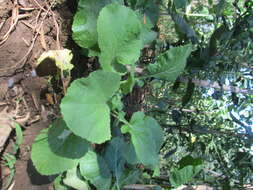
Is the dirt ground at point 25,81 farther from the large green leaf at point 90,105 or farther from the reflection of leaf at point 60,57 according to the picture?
the large green leaf at point 90,105

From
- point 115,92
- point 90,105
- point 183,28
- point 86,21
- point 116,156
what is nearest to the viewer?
point 90,105

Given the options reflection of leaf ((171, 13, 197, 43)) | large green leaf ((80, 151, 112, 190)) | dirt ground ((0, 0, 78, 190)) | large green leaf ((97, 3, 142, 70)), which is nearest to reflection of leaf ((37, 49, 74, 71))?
dirt ground ((0, 0, 78, 190))

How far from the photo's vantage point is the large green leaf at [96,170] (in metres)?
0.98

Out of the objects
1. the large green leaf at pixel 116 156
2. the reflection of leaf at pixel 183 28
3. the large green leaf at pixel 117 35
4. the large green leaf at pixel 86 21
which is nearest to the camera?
the large green leaf at pixel 117 35

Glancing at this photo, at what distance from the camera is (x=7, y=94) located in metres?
1.00

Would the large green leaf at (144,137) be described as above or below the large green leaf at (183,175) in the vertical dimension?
above

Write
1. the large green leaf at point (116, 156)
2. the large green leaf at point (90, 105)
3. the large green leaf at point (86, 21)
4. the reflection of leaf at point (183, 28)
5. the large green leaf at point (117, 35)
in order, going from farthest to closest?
the reflection of leaf at point (183, 28)
the large green leaf at point (116, 156)
the large green leaf at point (86, 21)
the large green leaf at point (117, 35)
the large green leaf at point (90, 105)

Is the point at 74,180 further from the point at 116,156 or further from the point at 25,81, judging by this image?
the point at 25,81

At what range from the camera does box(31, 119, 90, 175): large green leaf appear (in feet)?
2.92

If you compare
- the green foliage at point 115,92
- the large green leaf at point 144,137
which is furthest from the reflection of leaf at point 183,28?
the large green leaf at point 144,137

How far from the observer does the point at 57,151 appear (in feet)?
2.96

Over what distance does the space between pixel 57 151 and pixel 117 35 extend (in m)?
0.40

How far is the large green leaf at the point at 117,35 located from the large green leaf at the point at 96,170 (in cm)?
32

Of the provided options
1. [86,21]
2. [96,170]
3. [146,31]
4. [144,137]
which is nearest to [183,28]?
[146,31]
